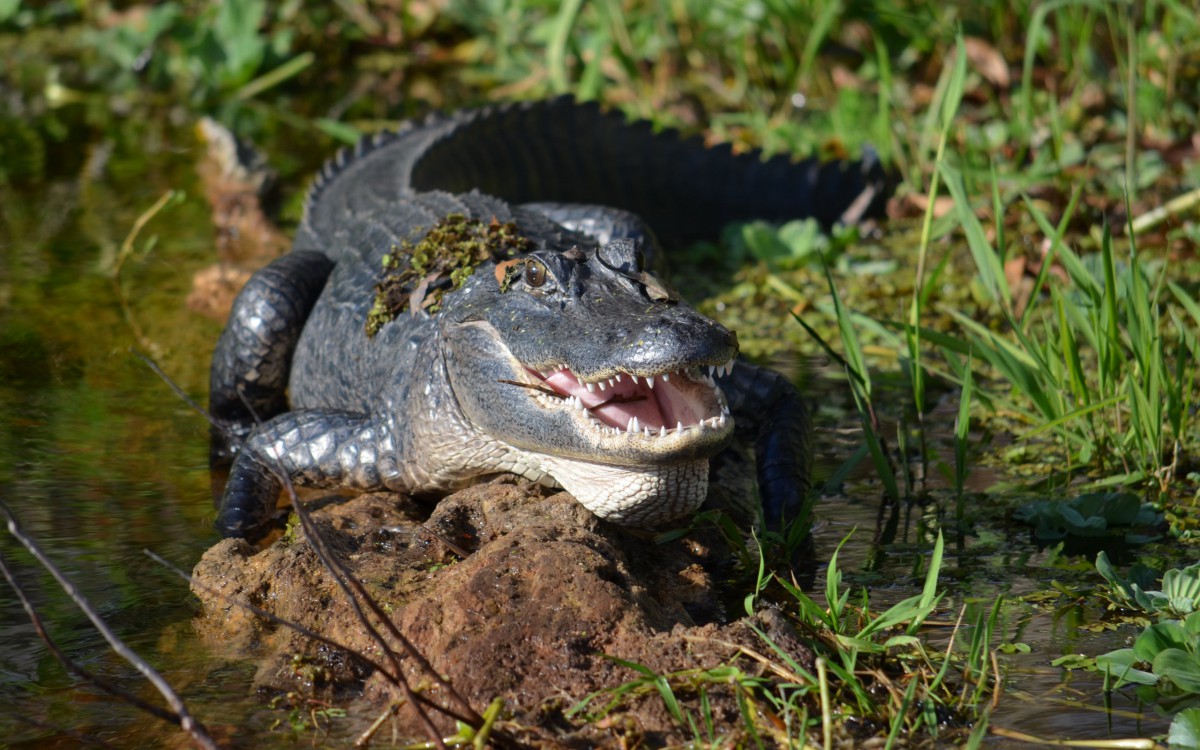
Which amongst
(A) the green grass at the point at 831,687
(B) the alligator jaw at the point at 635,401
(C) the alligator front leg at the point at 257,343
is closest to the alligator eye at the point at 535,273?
(B) the alligator jaw at the point at 635,401

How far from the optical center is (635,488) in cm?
314

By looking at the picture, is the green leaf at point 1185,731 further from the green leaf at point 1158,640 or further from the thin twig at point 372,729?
the thin twig at point 372,729

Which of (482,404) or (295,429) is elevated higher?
(482,404)

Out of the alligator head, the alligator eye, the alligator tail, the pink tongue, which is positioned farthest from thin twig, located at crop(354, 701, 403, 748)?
the alligator tail

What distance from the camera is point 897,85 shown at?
7.99 meters

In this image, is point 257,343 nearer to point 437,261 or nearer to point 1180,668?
point 437,261

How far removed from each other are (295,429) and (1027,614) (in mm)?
2223

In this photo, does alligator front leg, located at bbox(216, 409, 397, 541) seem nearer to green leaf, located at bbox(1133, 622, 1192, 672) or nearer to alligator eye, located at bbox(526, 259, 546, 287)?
alligator eye, located at bbox(526, 259, 546, 287)

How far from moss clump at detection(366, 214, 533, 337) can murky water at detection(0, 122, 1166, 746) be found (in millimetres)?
850

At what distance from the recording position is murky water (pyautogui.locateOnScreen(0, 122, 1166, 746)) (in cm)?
274

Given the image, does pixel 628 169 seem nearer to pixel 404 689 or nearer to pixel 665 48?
pixel 665 48

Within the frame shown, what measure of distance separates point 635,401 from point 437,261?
118cm

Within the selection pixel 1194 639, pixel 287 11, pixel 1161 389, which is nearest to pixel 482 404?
pixel 1194 639

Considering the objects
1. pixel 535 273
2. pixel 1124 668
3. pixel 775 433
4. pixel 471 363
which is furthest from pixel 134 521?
pixel 1124 668
